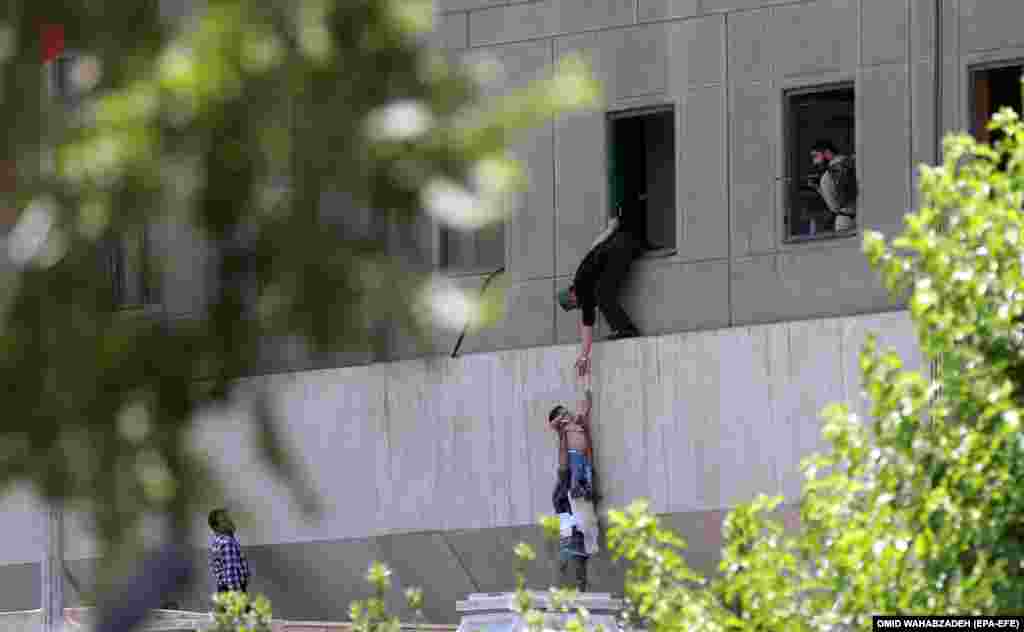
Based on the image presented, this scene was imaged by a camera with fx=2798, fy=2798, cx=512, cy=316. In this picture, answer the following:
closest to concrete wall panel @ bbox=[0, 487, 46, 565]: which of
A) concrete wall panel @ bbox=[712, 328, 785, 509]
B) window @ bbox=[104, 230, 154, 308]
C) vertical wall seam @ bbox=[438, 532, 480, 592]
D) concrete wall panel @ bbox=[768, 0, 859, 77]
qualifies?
vertical wall seam @ bbox=[438, 532, 480, 592]

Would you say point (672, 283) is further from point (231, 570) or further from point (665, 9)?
point (231, 570)

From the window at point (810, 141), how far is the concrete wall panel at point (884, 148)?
15.8 inches

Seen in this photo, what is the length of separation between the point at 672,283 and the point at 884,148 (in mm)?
3087

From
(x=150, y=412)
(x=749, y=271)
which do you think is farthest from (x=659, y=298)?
(x=150, y=412)

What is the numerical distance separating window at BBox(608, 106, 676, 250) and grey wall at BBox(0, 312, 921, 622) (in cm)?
142

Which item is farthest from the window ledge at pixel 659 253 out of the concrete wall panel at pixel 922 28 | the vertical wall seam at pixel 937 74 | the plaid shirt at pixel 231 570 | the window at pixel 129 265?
the window at pixel 129 265

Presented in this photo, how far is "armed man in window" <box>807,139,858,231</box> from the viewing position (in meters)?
30.0

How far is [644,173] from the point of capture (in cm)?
3203

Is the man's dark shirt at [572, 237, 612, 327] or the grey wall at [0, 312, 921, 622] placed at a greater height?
the man's dark shirt at [572, 237, 612, 327]

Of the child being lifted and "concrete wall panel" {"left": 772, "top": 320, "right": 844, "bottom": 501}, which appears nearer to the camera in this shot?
"concrete wall panel" {"left": 772, "top": 320, "right": 844, "bottom": 501}

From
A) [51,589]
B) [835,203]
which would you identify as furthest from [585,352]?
[51,589]

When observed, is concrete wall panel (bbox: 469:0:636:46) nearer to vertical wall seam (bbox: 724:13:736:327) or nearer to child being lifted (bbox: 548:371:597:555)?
vertical wall seam (bbox: 724:13:736:327)

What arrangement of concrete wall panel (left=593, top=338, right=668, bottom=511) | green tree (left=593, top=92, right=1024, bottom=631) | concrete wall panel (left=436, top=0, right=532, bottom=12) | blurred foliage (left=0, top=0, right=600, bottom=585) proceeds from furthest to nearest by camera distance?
1. concrete wall panel (left=436, top=0, right=532, bottom=12)
2. concrete wall panel (left=593, top=338, right=668, bottom=511)
3. green tree (left=593, top=92, right=1024, bottom=631)
4. blurred foliage (left=0, top=0, right=600, bottom=585)

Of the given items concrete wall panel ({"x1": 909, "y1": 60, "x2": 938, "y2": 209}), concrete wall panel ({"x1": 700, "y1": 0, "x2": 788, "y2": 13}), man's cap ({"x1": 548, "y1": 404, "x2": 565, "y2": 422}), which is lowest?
man's cap ({"x1": 548, "y1": 404, "x2": 565, "y2": 422})
